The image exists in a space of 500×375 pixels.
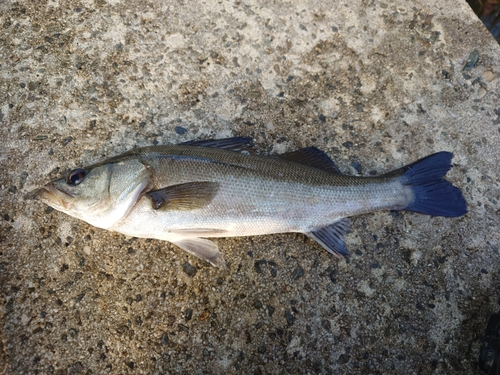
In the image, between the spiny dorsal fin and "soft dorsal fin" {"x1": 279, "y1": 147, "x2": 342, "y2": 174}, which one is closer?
the spiny dorsal fin

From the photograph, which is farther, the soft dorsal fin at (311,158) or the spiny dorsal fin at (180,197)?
the soft dorsal fin at (311,158)

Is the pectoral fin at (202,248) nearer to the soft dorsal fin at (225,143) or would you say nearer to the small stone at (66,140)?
the soft dorsal fin at (225,143)

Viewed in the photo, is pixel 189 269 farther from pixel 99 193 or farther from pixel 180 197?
pixel 99 193

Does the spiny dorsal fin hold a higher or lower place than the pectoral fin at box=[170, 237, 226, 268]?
higher

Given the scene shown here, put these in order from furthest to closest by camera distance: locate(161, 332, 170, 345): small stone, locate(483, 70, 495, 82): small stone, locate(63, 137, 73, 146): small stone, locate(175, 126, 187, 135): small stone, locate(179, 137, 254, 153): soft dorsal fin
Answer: locate(483, 70, 495, 82): small stone
locate(175, 126, 187, 135): small stone
locate(63, 137, 73, 146): small stone
locate(179, 137, 254, 153): soft dorsal fin
locate(161, 332, 170, 345): small stone

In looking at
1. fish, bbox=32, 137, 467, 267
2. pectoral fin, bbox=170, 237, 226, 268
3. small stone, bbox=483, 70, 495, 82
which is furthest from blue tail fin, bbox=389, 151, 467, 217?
pectoral fin, bbox=170, 237, 226, 268

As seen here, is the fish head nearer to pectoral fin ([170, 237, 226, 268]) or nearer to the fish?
the fish

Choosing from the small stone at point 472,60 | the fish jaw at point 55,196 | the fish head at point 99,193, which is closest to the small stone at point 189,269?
the fish head at point 99,193
